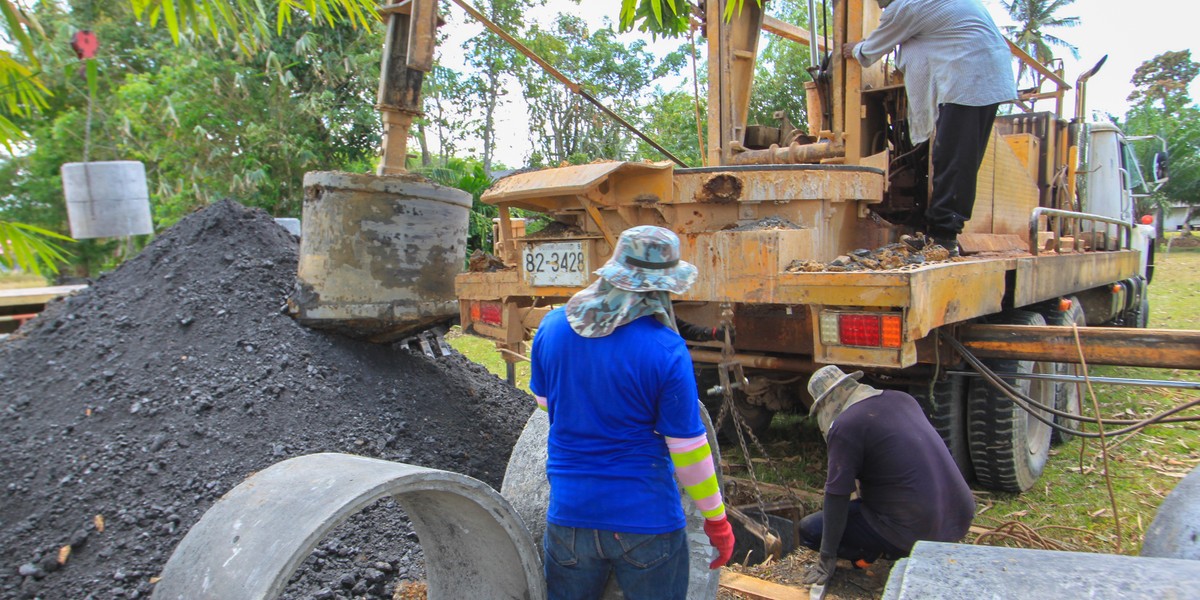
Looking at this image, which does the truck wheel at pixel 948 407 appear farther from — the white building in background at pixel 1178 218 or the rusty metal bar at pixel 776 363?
the white building in background at pixel 1178 218

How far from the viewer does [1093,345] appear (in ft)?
11.3

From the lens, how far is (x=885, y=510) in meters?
3.36

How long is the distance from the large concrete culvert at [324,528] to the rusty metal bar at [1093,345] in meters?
2.31

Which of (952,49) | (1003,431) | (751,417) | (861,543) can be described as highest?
(952,49)

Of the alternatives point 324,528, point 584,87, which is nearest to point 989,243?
point 324,528

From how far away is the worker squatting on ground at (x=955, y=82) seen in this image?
3943 mm

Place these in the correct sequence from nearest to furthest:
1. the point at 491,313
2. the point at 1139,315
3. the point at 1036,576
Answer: the point at 1036,576 → the point at 491,313 → the point at 1139,315

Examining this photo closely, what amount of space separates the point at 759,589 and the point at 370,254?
2.86 metres

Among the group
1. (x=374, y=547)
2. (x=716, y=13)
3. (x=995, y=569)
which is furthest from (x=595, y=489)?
(x=716, y=13)

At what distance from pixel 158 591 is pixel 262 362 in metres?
2.34

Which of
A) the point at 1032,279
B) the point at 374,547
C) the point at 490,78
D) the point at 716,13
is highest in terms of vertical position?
the point at 490,78

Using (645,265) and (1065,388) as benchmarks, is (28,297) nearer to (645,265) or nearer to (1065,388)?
(645,265)

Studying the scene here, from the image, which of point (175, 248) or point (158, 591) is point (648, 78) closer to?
point (175, 248)

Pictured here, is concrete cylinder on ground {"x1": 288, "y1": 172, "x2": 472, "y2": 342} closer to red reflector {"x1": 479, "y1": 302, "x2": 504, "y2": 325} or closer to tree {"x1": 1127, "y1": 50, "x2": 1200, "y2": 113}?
red reflector {"x1": 479, "y1": 302, "x2": 504, "y2": 325}
